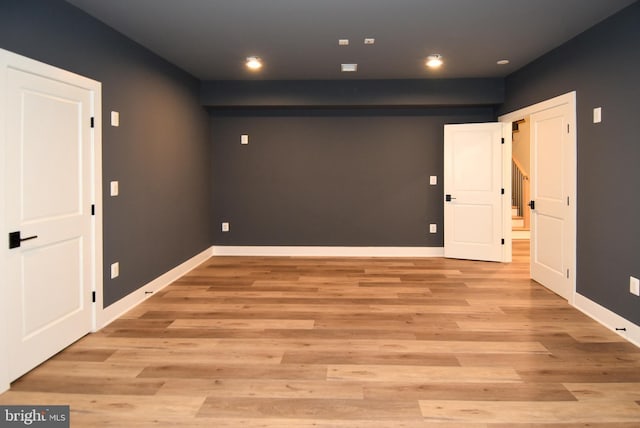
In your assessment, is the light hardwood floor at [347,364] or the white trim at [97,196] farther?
the white trim at [97,196]

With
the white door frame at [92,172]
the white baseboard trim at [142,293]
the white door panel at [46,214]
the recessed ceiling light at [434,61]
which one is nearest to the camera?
the white door frame at [92,172]

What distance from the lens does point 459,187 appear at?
22.7 ft

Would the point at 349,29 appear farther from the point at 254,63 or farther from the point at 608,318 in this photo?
the point at 608,318

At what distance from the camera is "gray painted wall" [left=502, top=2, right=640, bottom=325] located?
3.66 metres

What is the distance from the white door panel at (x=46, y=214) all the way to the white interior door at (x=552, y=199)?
15.0 feet

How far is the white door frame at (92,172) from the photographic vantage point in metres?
2.78

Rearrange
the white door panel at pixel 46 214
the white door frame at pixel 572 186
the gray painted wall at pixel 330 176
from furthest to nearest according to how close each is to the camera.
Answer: the gray painted wall at pixel 330 176 < the white door frame at pixel 572 186 < the white door panel at pixel 46 214

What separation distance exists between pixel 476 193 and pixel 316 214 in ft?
8.17

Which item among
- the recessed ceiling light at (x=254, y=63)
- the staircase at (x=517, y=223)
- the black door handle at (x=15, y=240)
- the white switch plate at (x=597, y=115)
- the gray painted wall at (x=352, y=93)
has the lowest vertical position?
the staircase at (x=517, y=223)

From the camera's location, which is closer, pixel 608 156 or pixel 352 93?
pixel 608 156

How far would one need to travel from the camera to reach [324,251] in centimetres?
739

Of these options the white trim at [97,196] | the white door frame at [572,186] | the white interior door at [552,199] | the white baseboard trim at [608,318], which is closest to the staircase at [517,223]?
the white interior door at [552,199]

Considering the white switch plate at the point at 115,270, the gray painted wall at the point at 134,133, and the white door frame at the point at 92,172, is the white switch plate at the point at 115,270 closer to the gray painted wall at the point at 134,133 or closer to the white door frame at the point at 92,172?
the gray painted wall at the point at 134,133

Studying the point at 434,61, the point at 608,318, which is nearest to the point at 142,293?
the point at 434,61
